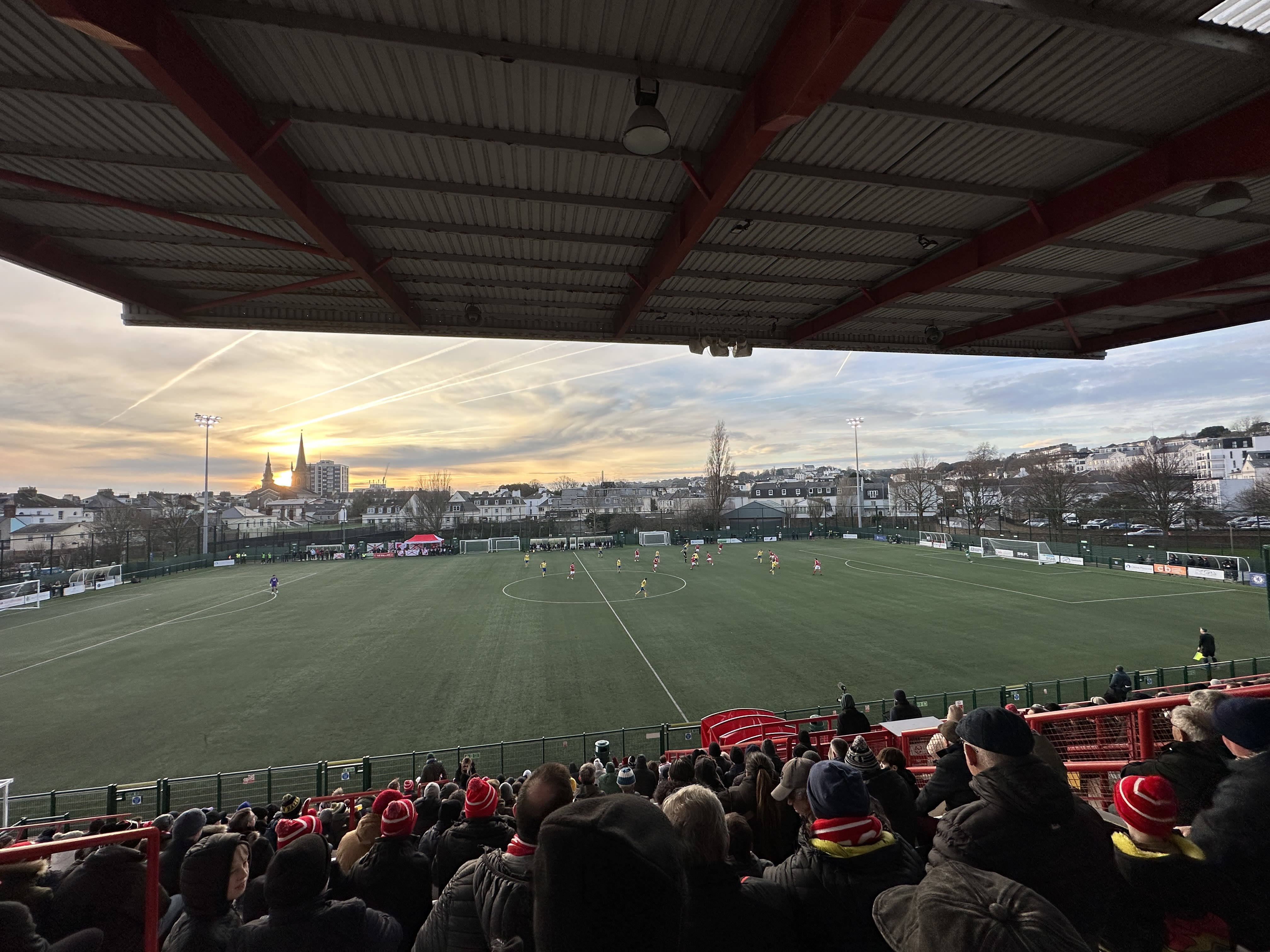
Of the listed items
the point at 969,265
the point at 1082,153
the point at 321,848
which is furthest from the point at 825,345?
the point at 321,848

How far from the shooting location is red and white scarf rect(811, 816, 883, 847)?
218 cm

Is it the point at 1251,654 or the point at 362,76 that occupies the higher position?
the point at 362,76

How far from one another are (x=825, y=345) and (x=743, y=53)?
821cm

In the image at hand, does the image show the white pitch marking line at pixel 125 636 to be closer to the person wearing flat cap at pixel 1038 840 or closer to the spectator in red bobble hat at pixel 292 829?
the spectator in red bobble hat at pixel 292 829

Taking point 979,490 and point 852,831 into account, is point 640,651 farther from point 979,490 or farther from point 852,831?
point 979,490

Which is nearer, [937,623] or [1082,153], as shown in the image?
[1082,153]

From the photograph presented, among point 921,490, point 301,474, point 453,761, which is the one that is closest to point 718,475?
point 921,490

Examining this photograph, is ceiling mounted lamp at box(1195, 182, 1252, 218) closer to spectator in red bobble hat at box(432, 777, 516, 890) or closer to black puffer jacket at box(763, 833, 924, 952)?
black puffer jacket at box(763, 833, 924, 952)

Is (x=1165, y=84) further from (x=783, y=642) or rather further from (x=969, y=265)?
(x=783, y=642)

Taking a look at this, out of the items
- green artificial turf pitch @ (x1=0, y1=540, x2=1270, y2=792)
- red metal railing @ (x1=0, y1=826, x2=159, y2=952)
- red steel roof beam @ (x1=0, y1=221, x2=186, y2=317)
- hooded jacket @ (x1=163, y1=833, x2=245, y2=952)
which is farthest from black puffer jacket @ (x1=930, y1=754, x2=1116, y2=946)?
green artificial turf pitch @ (x1=0, y1=540, x2=1270, y2=792)

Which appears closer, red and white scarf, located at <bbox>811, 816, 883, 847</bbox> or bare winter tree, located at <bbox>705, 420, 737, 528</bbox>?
red and white scarf, located at <bbox>811, 816, 883, 847</bbox>

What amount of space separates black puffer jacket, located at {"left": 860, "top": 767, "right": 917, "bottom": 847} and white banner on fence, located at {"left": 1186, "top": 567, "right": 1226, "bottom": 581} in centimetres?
3981

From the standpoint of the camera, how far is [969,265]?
8711 mm

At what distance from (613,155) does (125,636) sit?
31403mm
